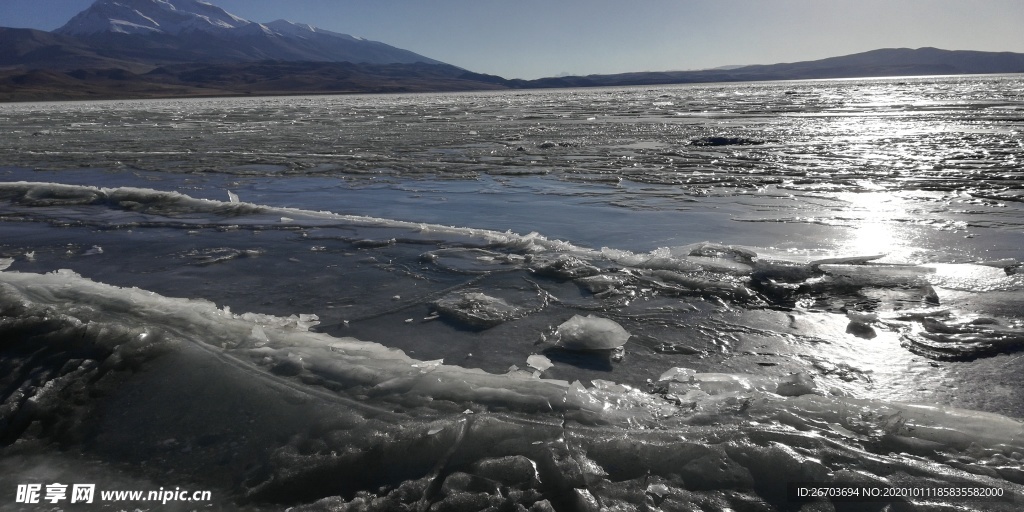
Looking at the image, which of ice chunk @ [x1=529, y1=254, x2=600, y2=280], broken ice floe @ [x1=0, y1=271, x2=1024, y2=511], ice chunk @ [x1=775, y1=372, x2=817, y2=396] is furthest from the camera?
ice chunk @ [x1=529, y1=254, x2=600, y2=280]

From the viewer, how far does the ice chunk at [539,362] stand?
273cm

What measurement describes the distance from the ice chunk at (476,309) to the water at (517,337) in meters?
0.02

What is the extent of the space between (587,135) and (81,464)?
13707mm

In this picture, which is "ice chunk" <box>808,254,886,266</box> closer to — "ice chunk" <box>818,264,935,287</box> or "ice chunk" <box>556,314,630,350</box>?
"ice chunk" <box>818,264,935,287</box>

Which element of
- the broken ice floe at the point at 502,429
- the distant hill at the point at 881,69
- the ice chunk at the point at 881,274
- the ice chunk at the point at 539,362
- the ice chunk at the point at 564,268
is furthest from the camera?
the distant hill at the point at 881,69

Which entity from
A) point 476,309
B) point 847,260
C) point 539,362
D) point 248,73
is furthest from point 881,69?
point 539,362

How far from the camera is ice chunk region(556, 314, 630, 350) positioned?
2963mm

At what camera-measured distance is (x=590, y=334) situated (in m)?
3.02

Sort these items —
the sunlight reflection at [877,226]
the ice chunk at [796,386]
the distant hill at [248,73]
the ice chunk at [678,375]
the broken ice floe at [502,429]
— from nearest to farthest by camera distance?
the broken ice floe at [502,429], the ice chunk at [796,386], the ice chunk at [678,375], the sunlight reflection at [877,226], the distant hill at [248,73]

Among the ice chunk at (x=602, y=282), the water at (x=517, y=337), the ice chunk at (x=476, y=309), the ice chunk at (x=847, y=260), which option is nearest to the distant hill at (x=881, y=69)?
the water at (x=517, y=337)

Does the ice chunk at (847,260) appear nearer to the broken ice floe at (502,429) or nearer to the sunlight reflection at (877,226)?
the sunlight reflection at (877,226)

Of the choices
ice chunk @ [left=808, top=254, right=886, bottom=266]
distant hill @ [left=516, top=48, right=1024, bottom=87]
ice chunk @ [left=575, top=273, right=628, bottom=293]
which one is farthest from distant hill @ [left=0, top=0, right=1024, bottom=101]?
ice chunk @ [left=808, top=254, right=886, bottom=266]

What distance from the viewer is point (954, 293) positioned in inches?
136

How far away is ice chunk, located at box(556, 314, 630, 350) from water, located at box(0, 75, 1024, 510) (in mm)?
70
